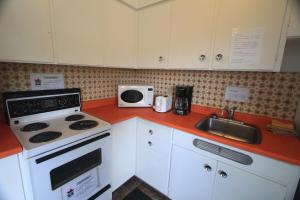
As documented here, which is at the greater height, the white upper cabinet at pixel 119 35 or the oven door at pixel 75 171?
the white upper cabinet at pixel 119 35

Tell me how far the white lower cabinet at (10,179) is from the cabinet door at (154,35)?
1.36 meters

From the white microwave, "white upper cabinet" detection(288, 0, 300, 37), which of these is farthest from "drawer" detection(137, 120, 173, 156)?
"white upper cabinet" detection(288, 0, 300, 37)

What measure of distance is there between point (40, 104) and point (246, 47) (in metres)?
1.72

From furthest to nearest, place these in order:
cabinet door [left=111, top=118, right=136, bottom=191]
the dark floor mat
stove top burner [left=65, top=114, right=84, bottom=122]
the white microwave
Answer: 1. the white microwave
2. the dark floor mat
3. cabinet door [left=111, top=118, right=136, bottom=191]
4. stove top burner [left=65, top=114, right=84, bottom=122]

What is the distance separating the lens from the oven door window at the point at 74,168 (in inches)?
36.8

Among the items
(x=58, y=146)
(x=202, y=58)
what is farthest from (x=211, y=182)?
(x=58, y=146)

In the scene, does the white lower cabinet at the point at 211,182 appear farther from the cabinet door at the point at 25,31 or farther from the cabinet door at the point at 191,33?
the cabinet door at the point at 25,31

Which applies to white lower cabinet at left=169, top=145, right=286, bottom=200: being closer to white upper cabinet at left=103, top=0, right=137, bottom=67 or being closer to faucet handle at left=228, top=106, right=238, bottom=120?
faucet handle at left=228, top=106, right=238, bottom=120

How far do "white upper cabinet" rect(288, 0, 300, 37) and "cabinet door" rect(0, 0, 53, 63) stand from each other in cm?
161

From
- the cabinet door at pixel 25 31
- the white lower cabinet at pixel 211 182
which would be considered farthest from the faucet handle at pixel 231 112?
the cabinet door at pixel 25 31

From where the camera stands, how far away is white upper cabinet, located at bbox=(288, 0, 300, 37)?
88cm

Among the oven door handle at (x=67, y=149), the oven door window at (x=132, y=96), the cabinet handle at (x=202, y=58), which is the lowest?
the oven door handle at (x=67, y=149)

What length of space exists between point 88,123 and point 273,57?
1.46 meters

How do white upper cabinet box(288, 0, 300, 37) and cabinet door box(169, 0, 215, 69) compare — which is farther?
cabinet door box(169, 0, 215, 69)
